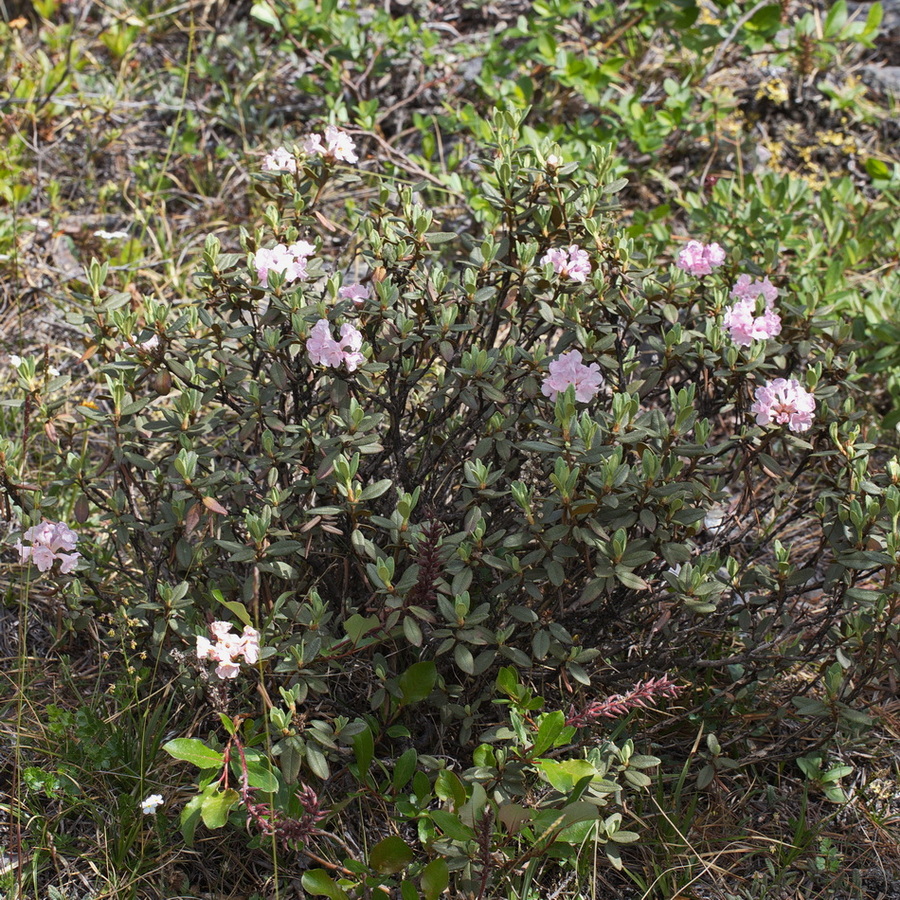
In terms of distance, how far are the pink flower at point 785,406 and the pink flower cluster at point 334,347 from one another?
882 millimetres

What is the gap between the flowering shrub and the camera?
2020 mm

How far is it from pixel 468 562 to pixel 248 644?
19.0 inches

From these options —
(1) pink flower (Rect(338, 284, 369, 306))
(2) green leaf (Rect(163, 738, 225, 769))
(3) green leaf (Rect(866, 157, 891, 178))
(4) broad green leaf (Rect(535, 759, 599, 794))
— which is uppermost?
(1) pink flower (Rect(338, 284, 369, 306))

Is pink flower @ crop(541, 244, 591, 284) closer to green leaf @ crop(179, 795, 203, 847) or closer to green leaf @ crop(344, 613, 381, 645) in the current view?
green leaf @ crop(344, 613, 381, 645)

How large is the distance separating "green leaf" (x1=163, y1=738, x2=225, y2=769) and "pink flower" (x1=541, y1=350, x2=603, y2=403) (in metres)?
1.03

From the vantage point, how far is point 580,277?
2.40 m

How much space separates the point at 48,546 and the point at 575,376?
1.23m

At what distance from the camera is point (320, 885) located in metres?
1.94

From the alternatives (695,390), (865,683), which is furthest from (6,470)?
(865,683)

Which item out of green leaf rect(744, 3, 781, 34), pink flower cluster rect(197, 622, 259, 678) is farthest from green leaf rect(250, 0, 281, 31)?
pink flower cluster rect(197, 622, 259, 678)

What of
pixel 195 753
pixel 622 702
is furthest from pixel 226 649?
pixel 622 702

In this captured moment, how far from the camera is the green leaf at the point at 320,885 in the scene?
6.36 ft

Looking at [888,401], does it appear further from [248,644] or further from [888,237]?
[248,644]

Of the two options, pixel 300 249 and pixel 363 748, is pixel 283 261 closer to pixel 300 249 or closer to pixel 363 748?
pixel 300 249
